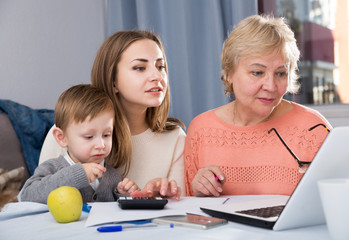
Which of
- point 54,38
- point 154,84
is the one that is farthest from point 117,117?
point 54,38

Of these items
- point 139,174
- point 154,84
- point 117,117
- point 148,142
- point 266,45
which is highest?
point 266,45

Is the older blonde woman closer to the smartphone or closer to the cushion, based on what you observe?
the smartphone

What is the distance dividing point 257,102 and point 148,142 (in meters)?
0.50

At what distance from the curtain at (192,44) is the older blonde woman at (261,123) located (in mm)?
988

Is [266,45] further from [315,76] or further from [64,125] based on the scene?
[315,76]

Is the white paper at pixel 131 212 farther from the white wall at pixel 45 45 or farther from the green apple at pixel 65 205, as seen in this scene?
the white wall at pixel 45 45

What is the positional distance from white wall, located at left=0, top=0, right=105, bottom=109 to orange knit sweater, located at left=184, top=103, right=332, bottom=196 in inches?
57.1

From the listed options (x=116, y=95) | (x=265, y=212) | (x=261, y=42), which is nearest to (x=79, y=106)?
(x=116, y=95)

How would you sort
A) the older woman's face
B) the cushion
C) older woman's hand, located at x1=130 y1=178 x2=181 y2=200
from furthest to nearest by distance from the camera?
the cushion → the older woman's face → older woman's hand, located at x1=130 y1=178 x2=181 y2=200

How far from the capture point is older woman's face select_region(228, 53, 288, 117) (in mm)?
1385

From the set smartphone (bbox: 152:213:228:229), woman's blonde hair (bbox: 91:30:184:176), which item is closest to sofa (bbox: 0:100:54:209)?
woman's blonde hair (bbox: 91:30:184:176)

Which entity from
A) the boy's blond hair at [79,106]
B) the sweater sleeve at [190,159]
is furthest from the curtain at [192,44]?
the boy's blond hair at [79,106]

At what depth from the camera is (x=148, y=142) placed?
1710 mm

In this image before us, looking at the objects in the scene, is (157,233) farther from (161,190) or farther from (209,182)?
(209,182)
